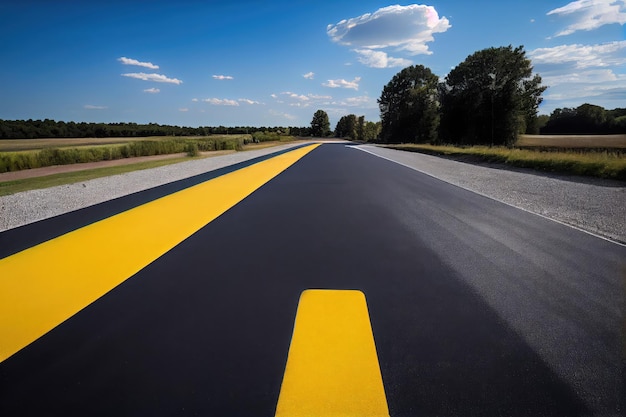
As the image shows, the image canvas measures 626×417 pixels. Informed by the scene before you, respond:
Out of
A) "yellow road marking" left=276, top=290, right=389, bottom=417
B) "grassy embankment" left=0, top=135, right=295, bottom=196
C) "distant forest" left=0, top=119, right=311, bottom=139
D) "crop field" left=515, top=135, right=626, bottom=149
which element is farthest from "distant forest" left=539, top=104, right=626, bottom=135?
"distant forest" left=0, top=119, right=311, bottom=139

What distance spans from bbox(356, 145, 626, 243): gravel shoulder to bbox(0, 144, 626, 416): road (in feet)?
3.24

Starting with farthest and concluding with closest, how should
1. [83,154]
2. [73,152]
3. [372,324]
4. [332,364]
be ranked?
1. [83,154]
2. [73,152]
3. [372,324]
4. [332,364]

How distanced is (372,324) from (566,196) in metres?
8.72

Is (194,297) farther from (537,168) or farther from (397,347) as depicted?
(537,168)

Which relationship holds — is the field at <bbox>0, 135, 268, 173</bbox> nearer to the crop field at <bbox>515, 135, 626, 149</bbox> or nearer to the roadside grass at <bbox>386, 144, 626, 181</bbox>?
the roadside grass at <bbox>386, 144, 626, 181</bbox>

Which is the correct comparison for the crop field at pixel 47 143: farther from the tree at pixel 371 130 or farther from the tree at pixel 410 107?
the tree at pixel 371 130

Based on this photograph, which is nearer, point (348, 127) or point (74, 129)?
point (74, 129)

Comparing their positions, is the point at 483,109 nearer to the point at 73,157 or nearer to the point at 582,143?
the point at 582,143

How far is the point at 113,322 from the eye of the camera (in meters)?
2.91

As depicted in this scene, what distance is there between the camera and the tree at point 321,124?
137m

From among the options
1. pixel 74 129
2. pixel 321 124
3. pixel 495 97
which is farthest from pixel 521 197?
pixel 321 124

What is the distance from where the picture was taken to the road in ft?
6.73

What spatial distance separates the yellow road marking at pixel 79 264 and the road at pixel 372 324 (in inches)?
4.5

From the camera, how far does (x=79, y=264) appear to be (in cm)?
436
